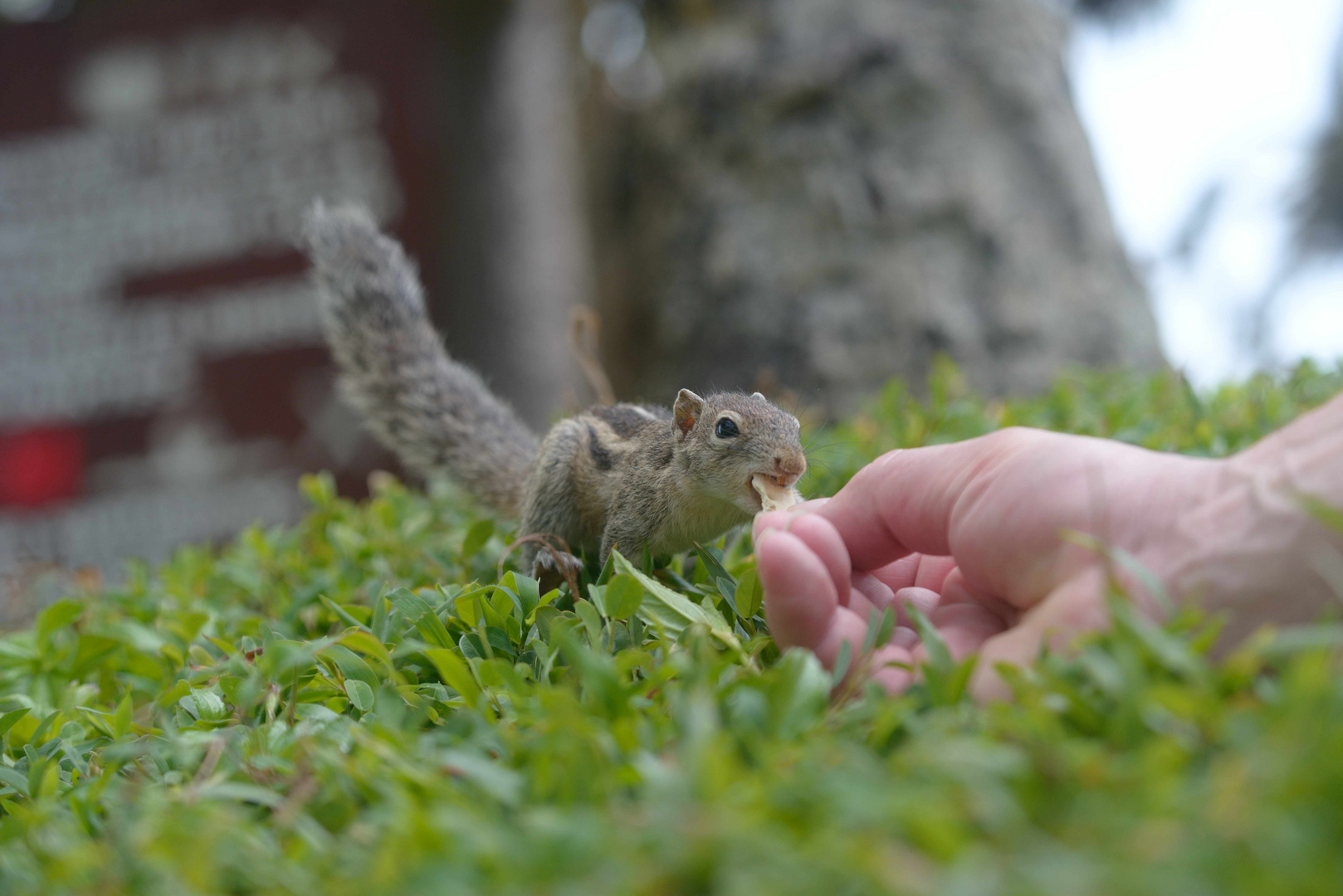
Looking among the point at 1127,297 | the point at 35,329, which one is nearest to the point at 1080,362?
the point at 1127,297

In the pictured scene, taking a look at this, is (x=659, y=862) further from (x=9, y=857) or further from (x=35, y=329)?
(x=35, y=329)

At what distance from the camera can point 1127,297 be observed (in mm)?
4598

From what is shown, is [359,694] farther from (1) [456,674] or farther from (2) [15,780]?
(2) [15,780]

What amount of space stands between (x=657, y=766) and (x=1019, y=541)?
23.8 inches

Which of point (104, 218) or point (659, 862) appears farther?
point (104, 218)

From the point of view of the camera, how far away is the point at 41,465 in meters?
5.36

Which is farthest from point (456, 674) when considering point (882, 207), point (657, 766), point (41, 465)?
point (41, 465)

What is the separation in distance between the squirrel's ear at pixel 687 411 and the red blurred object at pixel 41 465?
15.6 feet

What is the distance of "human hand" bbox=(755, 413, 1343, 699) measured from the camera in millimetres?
1107

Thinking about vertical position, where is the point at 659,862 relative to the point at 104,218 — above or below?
below

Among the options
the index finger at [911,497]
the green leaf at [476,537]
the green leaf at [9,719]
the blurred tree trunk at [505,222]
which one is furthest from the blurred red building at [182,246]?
the index finger at [911,497]

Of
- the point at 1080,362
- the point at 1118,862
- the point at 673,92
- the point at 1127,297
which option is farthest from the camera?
the point at 673,92

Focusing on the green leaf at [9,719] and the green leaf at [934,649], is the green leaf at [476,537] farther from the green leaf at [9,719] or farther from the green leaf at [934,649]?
the green leaf at [934,649]

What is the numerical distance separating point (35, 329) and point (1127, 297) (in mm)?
6050
